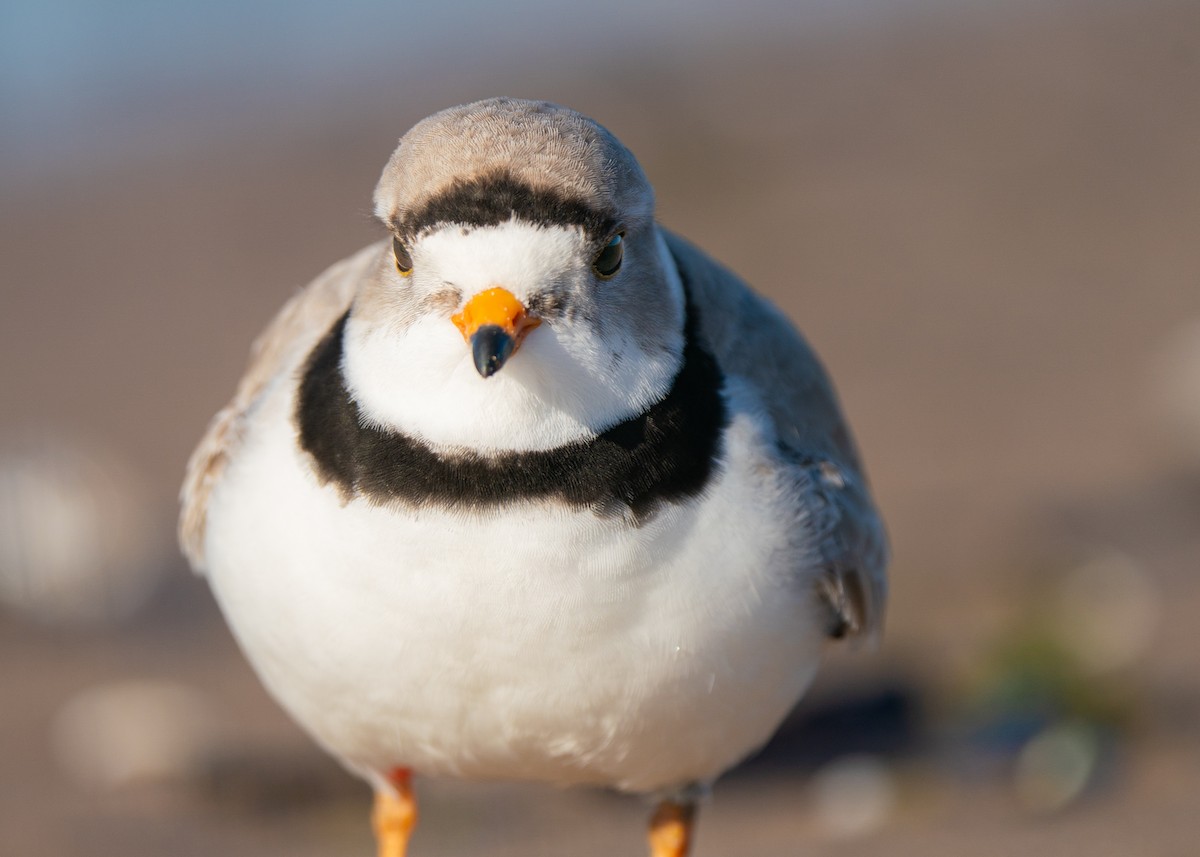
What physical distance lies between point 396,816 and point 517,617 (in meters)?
1.42

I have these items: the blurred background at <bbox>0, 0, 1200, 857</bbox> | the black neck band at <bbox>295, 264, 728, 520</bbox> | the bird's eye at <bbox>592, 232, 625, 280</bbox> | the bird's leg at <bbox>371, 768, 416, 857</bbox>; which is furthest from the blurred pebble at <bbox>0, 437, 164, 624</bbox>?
the bird's eye at <bbox>592, 232, 625, 280</bbox>

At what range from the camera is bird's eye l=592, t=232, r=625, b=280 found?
11.6 feet

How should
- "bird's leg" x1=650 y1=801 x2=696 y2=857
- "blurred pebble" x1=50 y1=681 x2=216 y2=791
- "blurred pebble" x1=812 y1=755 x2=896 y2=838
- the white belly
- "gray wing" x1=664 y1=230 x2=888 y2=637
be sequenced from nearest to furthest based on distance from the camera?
the white belly → "gray wing" x1=664 y1=230 x2=888 y2=637 → "bird's leg" x1=650 y1=801 x2=696 y2=857 → "blurred pebble" x1=812 y1=755 x2=896 y2=838 → "blurred pebble" x1=50 y1=681 x2=216 y2=791

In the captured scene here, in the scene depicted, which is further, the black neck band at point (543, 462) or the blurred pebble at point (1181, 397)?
the blurred pebble at point (1181, 397)

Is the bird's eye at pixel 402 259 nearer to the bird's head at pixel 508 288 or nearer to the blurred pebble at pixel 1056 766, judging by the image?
the bird's head at pixel 508 288

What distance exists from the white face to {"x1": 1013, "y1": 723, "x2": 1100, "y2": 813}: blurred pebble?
305cm

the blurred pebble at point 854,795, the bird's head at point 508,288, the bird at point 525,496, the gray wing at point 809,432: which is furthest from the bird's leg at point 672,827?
the bird's head at point 508,288

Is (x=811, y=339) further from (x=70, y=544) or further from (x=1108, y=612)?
(x=70, y=544)

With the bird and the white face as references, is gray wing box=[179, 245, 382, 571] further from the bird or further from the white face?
the white face

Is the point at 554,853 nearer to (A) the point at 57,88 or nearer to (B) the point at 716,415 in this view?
(B) the point at 716,415

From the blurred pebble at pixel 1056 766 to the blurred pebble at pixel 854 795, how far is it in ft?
1.68

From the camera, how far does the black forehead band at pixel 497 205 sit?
3.36 metres

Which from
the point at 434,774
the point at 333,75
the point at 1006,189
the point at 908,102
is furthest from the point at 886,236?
the point at 434,774

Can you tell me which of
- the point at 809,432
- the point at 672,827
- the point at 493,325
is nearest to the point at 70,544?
the point at 672,827
